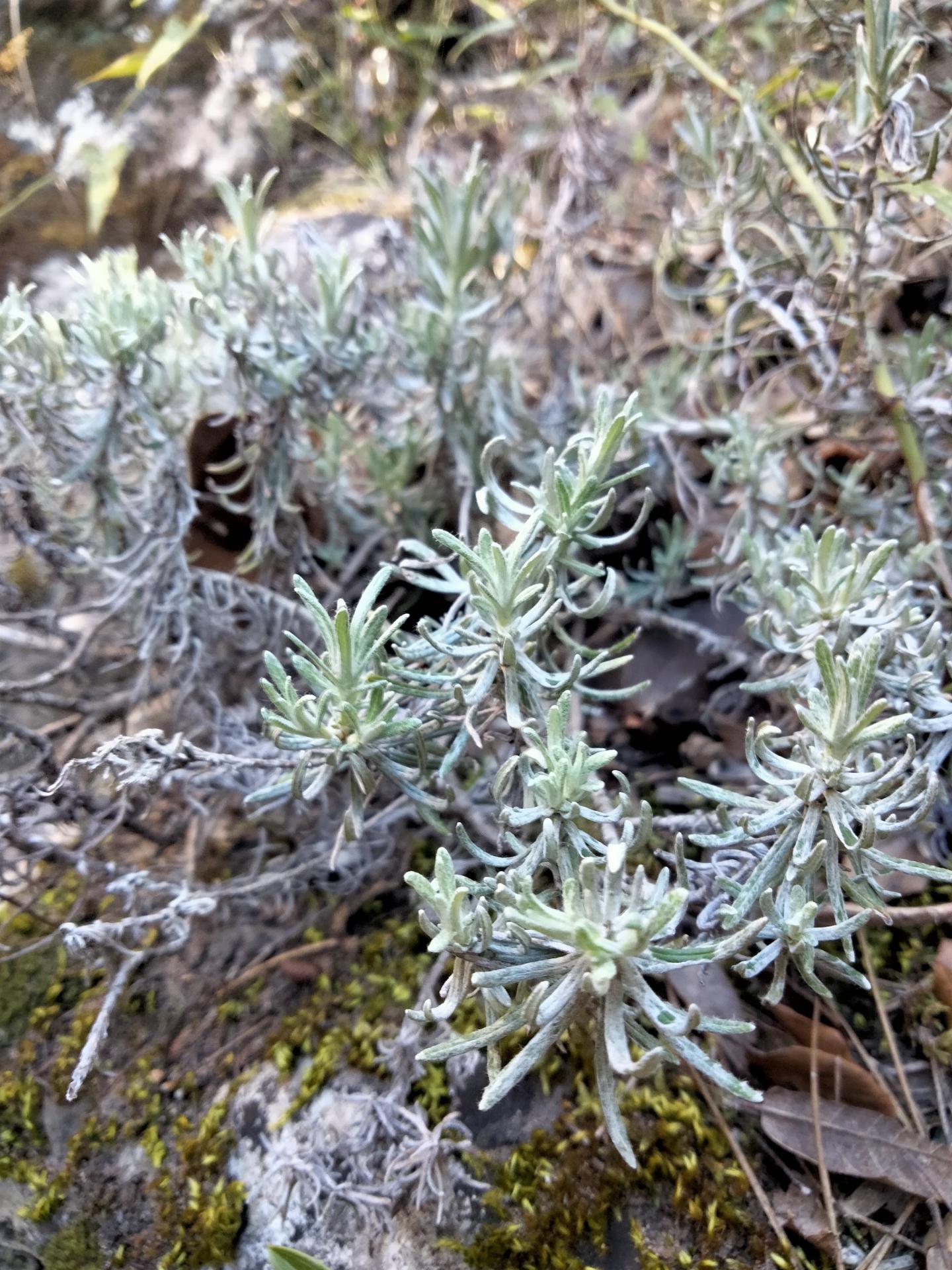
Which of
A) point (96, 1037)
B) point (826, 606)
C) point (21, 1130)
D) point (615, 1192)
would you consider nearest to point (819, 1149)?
point (615, 1192)

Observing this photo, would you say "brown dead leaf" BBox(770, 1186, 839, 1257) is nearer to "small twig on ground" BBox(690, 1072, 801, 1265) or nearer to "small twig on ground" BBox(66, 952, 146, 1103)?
"small twig on ground" BBox(690, 1072, 801, 1265)

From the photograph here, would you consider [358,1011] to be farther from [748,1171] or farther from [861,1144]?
[861,1144]

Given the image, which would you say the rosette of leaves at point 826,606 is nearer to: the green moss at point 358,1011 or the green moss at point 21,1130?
the green moss at point 358,1011

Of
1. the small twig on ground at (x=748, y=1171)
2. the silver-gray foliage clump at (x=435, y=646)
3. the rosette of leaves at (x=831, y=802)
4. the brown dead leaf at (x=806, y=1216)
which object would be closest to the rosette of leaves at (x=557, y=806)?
the silver-gray foliage clump at (x=435, y=646)

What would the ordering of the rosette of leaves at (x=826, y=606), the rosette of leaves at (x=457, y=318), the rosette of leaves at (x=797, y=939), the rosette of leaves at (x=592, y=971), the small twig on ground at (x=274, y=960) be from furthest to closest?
the rosette of leaves at (x=457, y=318)
the small twig on ground at (x=274, y=960)
the rosette of leaves at (x=826, y=606)
the rosette of leaves at (x=797, y=939)
the rosette of leaves at (x=592, y=971)

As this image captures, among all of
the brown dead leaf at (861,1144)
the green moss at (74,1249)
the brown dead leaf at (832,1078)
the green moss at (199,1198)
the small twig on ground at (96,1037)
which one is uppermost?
the small twig on ground at (96,1037)

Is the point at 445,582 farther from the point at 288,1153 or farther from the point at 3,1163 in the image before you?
the point at 3,1163

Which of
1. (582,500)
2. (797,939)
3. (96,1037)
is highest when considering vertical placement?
(582,500)
